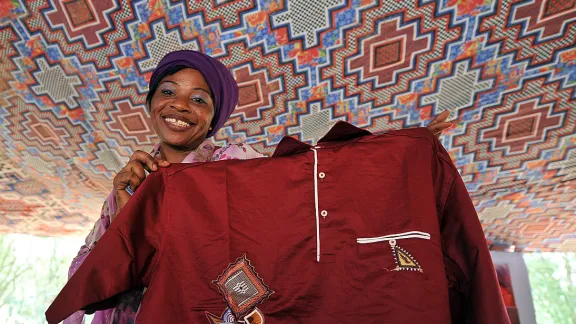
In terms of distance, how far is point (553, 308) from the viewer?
4.94m

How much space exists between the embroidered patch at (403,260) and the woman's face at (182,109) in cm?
83

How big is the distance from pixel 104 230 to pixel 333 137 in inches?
31.5

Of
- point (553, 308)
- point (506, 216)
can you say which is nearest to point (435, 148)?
point (506, 216)

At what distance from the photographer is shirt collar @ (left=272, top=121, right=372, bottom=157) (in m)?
1.03

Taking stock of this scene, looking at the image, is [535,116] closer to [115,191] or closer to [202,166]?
[202,166]

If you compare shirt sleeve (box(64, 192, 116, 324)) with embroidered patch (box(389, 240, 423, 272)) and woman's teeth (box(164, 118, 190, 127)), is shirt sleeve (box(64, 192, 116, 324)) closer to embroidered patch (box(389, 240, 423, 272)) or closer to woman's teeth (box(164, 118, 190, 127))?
woman's teeth (box(164, 118, 190, 127))

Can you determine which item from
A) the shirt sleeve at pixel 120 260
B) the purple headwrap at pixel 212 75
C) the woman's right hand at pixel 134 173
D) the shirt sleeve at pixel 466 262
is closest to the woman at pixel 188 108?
the purple headwrap at pixel 212 75

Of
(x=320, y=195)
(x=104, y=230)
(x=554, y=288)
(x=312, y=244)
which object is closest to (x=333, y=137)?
(x=320, y=195)

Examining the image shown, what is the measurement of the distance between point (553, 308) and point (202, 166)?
18.2ft

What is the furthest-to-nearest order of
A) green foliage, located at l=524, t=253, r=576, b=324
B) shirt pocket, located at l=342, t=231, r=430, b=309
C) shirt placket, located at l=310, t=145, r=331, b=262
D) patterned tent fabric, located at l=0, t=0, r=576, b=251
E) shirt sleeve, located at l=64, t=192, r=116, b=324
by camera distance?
green foliage, located at l=524, t=253, r=576, b=324 → patterned tent fabric, located at l=0, t=0, r=576, b=251 → shirt sleeve, located at l=64, t=192, r=116, b=324 → shirt placket, located at l=310, t=145, r=331, b=262 → shirt pocket, located at l=342, t=231, r=430, b=309

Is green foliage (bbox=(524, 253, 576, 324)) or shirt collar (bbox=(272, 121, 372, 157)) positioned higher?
shirt collar (bbox=(272, 121, 372, 157))

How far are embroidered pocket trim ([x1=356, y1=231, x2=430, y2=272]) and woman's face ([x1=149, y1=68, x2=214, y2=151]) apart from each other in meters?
0.75

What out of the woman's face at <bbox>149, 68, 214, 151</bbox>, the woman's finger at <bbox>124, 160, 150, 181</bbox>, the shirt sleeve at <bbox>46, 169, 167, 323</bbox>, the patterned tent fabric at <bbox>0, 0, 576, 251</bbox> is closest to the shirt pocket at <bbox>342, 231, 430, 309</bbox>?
the shirt sleeve at <bbox>46, 169, 167, 323</bbox>

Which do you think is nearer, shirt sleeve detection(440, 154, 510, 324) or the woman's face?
shirt sleeve detection(440, 154, 510, 324)
